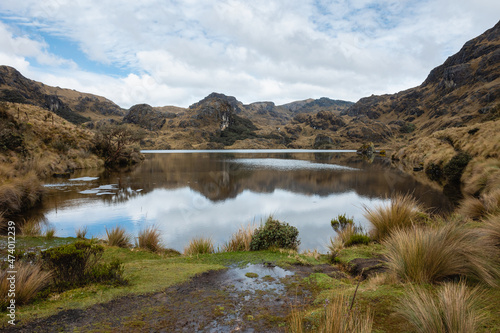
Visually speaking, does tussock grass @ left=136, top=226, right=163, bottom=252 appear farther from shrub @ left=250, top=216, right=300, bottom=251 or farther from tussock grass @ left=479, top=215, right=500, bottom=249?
tussock grass @ left=479, top=215, right=500, bottom=249

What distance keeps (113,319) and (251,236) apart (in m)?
5.90

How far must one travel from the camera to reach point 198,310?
4.29 metres

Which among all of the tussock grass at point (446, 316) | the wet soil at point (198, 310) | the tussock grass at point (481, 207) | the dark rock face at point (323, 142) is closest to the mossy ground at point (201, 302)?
the wet soil at point (198, 310)

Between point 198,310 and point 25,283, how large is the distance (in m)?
2.87

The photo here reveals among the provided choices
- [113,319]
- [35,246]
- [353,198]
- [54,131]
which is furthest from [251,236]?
[54,131]

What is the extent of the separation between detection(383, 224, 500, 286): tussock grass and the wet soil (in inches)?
75.2

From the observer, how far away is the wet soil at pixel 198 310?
3.69 metres

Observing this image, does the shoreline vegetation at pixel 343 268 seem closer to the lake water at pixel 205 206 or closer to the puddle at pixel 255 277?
the puddle at pixel 255 277

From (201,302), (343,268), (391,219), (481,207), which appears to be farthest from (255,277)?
(481,207)

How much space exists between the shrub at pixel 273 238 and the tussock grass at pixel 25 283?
19.2ft

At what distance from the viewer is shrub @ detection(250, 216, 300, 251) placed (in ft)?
29.3

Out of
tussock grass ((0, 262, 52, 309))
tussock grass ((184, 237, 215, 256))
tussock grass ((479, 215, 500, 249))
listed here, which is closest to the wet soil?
tussock grass ((0, 262, 52, 309))

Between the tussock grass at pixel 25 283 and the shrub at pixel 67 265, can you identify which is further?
the shrub at pixel 67 265

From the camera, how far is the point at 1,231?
9.97 m
